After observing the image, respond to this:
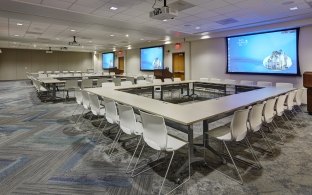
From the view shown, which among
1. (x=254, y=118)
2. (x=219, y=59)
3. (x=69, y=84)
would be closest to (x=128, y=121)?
(x=254, y=118)

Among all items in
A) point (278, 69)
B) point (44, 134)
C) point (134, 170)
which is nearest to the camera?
point (134, 170)

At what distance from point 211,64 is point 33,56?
57.0 ft

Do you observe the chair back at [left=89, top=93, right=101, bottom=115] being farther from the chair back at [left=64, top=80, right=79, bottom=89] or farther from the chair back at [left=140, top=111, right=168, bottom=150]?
the chair back at [left=64, top=80, right=79, bottom=89]

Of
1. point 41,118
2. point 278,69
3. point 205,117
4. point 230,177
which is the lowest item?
point 230,177

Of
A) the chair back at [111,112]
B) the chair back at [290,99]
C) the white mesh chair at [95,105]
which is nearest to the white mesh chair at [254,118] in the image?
the chair back at [290,99]

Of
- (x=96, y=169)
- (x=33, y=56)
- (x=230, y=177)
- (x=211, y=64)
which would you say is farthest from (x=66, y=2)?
(x=33, y=56)

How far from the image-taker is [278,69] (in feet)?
24.6

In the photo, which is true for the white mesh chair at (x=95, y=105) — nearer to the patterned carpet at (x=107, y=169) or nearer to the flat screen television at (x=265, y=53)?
the patterned carpet at (x=107, y=169)

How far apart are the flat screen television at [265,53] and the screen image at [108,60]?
11.7 meters

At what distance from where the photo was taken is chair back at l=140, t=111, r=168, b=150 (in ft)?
7.68

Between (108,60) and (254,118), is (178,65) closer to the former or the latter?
(108,60)

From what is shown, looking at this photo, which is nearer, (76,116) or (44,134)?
(44,134)

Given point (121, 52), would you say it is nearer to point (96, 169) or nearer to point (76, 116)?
point (76, 116)

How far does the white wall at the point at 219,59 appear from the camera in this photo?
6.74 m
